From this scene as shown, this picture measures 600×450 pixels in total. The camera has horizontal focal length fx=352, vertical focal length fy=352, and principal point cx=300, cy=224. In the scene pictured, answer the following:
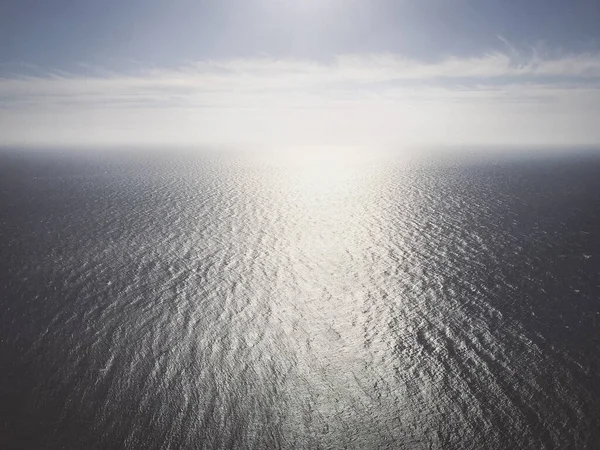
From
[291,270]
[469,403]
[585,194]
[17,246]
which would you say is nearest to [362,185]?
[585,194]

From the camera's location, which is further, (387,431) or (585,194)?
(585,194)

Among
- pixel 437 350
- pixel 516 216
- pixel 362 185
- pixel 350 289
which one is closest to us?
pixel 437 350

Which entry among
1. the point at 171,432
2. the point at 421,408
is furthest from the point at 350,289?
the point at 171,432

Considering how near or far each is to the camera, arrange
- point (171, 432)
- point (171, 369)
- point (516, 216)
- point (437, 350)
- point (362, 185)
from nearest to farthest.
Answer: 1. point (171, 432)
2. point (171, 369)
3. point (437, 350)
4. point (516, 216)
5. point (362, 185)

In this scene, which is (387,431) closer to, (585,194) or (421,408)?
(421,408)

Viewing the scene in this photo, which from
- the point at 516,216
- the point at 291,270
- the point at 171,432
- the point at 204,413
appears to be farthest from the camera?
the point at 516,216

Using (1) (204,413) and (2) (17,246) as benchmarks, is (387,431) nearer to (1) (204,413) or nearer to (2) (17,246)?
(1) (204,413)
